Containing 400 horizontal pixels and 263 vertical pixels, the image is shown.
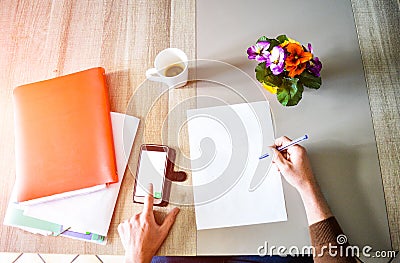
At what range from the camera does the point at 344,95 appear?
90 cm

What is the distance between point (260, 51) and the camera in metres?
0.85

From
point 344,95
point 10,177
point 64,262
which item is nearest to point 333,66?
point 344,95

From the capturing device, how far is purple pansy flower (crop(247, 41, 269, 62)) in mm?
838

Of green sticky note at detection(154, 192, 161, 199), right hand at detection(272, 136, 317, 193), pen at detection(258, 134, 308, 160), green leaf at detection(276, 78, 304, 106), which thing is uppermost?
green leaf at detection(276, 78, 304, 106)

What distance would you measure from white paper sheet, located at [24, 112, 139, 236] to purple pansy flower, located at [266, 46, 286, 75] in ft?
1.23

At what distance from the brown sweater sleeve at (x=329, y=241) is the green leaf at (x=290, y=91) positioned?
0.86 ft

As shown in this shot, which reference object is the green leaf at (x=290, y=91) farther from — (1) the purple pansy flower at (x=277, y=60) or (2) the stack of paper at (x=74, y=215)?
(2) the stack of paper at (x=74, y=215)

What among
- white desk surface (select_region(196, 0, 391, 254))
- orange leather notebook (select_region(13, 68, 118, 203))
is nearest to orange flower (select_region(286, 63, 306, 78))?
white desk surface (select_region(196, 0, 391, 254))

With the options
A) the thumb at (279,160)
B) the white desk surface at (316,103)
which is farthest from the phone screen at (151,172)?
the thumb at (279,160)

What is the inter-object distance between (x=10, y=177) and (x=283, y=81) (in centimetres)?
67

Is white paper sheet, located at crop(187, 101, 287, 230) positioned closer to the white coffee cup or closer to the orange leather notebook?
the white coffee cup

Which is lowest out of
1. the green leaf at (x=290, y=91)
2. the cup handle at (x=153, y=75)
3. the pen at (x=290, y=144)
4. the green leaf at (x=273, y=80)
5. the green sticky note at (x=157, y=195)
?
the green sticky note at (x=157, y=195)

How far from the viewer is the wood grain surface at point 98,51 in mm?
901

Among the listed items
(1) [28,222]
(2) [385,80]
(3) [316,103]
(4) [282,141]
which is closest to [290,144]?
(4) [282,141]
